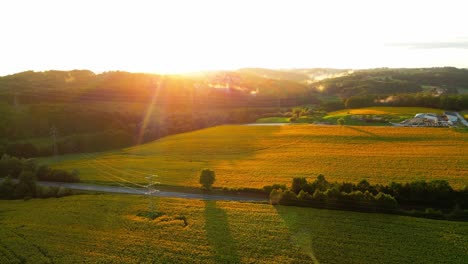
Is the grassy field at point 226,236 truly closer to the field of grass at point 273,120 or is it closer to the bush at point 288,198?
the bush at point 288,198

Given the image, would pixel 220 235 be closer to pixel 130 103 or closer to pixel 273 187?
pixel 273 187

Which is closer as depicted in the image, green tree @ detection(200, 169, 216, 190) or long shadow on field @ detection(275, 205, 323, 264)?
long shadow on field @ detection(275, 205, 323, 264)

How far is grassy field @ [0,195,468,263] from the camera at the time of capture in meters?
21.6

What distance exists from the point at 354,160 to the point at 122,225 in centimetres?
2488

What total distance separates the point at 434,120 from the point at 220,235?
131 ft

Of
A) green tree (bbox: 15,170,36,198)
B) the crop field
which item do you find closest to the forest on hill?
the crop field

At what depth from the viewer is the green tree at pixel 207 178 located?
113 ft

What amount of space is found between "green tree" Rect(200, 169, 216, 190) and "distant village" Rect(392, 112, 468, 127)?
106ft

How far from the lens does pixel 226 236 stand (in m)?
24.5

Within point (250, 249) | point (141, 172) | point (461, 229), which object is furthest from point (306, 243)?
point (141, 172)

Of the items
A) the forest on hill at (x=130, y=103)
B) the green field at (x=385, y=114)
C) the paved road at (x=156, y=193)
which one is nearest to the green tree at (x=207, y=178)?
the paved road at (x=156, y=193)

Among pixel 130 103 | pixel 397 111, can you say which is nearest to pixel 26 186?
pixel 130 103

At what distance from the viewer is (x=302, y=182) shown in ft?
99.7

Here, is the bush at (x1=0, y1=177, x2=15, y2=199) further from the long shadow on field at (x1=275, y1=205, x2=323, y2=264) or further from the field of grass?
the field of grass
